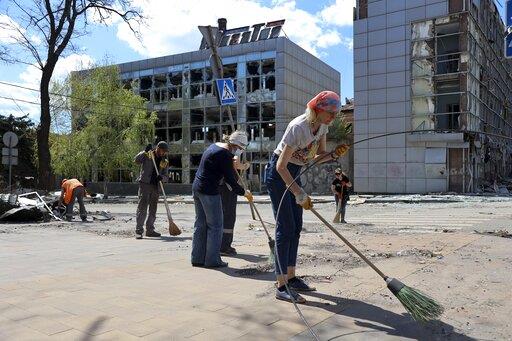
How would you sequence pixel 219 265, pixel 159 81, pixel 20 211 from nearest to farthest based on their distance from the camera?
pixel 219 265, pixel 20 211, pixel 159 81

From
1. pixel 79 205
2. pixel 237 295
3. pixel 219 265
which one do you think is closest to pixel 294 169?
pixel 237 295

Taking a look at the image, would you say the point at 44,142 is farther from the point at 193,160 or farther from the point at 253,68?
the point at 253,68

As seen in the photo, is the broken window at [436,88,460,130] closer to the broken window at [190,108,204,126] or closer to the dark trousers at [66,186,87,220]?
the broken window at [190,108,204,126]

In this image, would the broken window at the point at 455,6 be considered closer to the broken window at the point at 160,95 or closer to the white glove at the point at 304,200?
the broken window at the point at 160,95

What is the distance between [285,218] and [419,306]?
1.39 metres

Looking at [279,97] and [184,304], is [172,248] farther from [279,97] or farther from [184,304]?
[279,97]

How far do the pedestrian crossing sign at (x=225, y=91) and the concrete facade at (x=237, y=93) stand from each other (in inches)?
938

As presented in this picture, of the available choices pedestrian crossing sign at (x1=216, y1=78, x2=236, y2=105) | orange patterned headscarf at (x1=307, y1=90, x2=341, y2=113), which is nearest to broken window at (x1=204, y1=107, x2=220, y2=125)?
pedestrian crossing sign at (x1=216, y1=78, x2=236, y2=105)

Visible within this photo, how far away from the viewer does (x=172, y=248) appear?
7.61 meters

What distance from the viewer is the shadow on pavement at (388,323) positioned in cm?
342

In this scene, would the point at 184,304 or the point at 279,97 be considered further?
the point at 279,97

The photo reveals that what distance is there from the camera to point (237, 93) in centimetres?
3706

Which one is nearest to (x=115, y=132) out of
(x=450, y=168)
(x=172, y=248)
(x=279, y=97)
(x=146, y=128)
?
(x=146, y=128)

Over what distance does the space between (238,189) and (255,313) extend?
232cm
